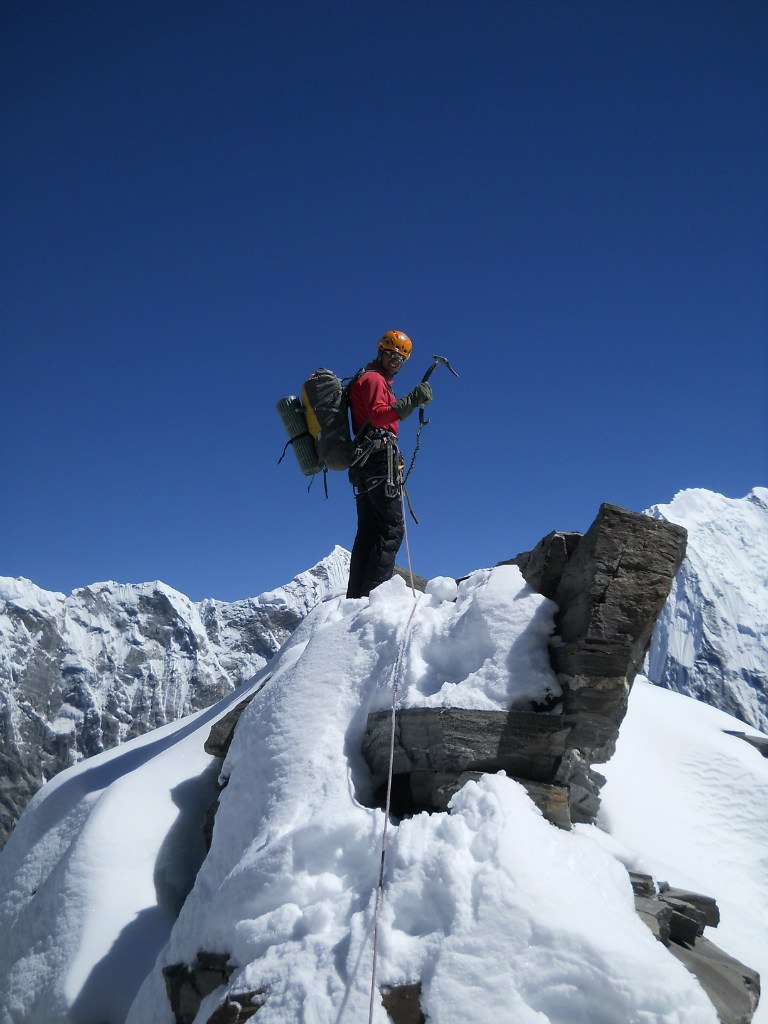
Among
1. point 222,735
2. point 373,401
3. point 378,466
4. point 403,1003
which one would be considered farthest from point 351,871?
point 373,401

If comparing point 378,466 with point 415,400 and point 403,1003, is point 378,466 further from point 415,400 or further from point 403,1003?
point 403,1003

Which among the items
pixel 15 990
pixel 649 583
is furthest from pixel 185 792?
pixel 649 583

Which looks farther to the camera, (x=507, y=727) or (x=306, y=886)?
(x=507, y=727)

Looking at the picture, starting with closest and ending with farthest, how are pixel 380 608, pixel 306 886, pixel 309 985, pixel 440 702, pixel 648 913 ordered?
pixel 309 985 → pixel 306 886 → pixel 648 913 → pixel 440 702 → pixel 380 608

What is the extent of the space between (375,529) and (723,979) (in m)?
5.12

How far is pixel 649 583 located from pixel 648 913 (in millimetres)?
2172

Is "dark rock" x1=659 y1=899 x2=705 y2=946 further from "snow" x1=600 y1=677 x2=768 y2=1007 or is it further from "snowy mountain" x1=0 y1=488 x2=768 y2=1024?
"snow" x1=600 y1=677 x2=768 y2=1007

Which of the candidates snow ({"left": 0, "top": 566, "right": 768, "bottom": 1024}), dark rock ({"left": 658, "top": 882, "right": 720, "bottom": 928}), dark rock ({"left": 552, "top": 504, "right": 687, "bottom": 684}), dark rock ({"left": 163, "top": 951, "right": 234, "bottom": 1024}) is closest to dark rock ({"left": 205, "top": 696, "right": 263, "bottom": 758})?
snow ({"left": 0, "top": 566, "right": 768, "bottom": 1024})

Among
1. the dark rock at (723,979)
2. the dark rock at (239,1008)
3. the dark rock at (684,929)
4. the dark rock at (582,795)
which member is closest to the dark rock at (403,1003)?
the dark rock at (239,1008)

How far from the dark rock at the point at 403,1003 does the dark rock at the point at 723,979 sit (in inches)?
60.3

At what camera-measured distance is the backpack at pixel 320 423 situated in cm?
747

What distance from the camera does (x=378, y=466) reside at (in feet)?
24.7

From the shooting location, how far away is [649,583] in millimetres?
4621

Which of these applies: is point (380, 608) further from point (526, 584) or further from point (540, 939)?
point (540, 939)
